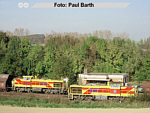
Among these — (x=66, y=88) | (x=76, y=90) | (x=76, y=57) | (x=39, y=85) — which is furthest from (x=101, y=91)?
(x=76, y=57)

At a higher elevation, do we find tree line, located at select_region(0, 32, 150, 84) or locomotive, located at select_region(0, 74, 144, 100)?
tree line, located at select_region(0, 32, 150, 84)

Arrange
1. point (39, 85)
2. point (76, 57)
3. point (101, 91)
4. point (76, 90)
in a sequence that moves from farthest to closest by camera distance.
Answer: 1. point (76, 57)
2. point (39, 85)
3. point (76, 90)
4. point (101, 91)

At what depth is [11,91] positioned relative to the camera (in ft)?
124

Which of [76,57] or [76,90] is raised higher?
[76,57]

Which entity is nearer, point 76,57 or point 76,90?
point 76,90

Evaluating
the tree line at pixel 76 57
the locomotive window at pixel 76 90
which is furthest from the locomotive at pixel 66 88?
the tree line at pixel 76 57

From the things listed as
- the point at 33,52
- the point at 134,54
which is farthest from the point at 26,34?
the point at 134,54

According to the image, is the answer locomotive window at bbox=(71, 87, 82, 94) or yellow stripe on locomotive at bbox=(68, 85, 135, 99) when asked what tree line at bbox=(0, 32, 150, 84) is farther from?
yellow stripe on locomotive at bbox=(68, 85, 135, 99)

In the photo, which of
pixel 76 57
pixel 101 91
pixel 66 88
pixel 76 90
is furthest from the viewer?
pixel 76 57

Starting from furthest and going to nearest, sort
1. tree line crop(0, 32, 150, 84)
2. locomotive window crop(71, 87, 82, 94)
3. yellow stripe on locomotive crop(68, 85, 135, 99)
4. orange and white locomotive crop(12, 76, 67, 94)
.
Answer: tree line crop(0, 32, 150, 84) → orange and white locomotive crop(12, 76, 67, 94) → locomotive window crop(71, 87, 82, 94) → yellow stripe on locomotive crop(68, 85, 135, 99)

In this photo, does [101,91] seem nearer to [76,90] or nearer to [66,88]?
[76,90]

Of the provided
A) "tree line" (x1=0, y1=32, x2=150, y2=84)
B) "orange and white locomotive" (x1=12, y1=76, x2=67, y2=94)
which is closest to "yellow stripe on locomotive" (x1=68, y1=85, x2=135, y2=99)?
"orange and white locomotive" (x1=12, y1=76, x2=67, y2=94)

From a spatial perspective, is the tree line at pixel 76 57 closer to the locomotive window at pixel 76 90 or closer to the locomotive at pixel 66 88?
the locomotive at pixel 66 88

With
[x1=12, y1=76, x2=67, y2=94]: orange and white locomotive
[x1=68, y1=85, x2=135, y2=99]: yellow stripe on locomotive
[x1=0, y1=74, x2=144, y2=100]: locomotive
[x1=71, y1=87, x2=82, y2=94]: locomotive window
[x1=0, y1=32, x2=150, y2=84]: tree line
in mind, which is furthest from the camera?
[x1=0, y1=32, x2=150, y2=84]: tree line
